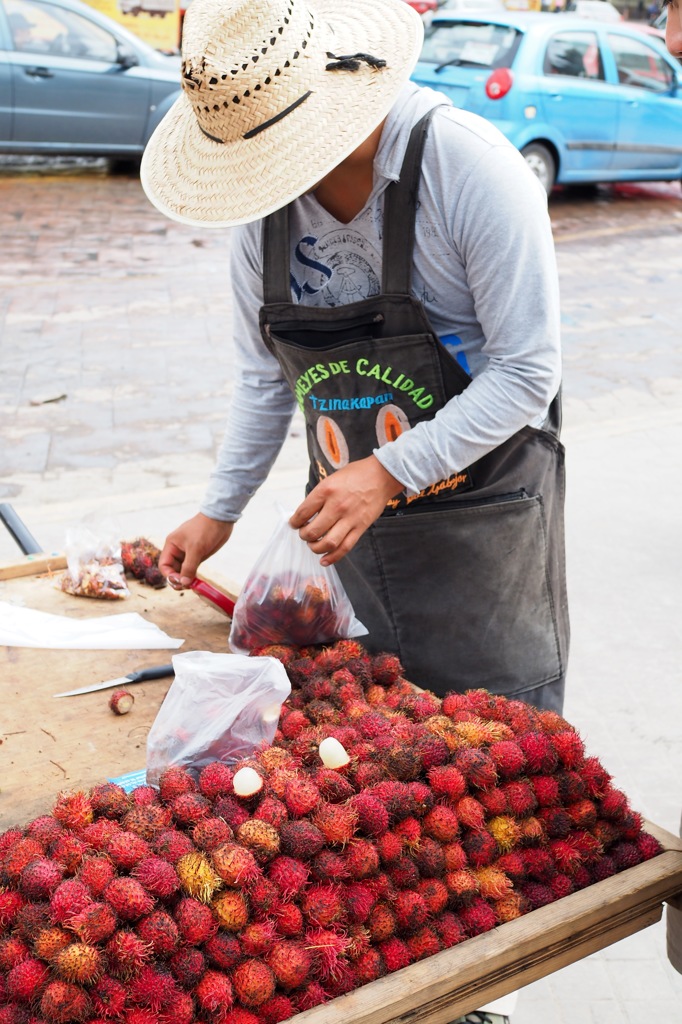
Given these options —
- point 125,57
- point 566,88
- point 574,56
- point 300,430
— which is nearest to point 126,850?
point 300,430

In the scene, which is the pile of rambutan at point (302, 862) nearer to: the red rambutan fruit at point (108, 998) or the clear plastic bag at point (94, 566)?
the red rambutan fruit at point (108, 998)

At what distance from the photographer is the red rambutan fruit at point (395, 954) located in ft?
4.20

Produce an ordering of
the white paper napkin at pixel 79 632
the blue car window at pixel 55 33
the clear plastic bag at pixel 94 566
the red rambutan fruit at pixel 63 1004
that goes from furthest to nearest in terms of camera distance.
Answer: the blue car window at pixel 55 33 → the clear plastic bag at pixel 94 566 → the white paper napkin at pixel 79 632 → the red rambutan fruit at pixel 63 1004

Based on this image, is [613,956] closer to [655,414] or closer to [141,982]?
[141,982]

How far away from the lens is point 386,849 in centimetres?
136

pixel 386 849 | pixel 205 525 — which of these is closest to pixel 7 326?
pixel 205 525

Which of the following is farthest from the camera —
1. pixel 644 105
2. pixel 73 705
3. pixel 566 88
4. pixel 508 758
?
pixel 644 105

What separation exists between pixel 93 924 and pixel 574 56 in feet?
32.2

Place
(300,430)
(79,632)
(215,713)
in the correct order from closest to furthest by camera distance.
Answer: (215,713)
(79,632)
(300,430)

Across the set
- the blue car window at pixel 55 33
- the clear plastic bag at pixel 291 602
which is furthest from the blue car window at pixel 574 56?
the clear plastic bag at pixel 291 602

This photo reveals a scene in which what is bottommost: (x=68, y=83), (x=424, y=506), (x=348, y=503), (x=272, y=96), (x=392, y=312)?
(x=68, y=83)

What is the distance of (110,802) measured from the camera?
1.41 m

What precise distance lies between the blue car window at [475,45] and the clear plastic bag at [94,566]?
7935 millimetres

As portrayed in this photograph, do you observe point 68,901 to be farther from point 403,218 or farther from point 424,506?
point 403,218
